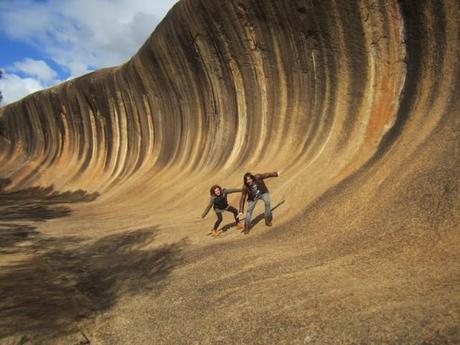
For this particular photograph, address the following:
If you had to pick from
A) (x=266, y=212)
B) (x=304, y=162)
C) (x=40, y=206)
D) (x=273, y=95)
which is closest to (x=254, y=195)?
(x=266, y=212)

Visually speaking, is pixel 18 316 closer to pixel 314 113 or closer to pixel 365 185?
pixel 365 185

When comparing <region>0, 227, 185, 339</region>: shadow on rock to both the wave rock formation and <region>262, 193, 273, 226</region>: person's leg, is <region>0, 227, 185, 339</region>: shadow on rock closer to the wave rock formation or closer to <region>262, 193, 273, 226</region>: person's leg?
the wave rock formation

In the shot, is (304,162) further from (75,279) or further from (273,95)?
(75,279)

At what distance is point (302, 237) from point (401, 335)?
3893 mm

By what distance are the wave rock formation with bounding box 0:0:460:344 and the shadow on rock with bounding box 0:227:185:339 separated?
0.58 m

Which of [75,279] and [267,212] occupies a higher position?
[267,212]

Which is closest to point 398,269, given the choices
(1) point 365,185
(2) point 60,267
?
(1) point 365,185

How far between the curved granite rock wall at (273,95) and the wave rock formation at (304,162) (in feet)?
0.17

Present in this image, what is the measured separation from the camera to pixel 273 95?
50.1 ft

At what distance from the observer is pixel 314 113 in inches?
528

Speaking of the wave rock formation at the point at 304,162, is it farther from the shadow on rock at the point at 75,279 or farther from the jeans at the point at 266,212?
the shadow on rock at the point at 75,279

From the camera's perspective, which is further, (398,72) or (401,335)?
(398,72)

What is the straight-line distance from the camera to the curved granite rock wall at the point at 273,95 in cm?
1016

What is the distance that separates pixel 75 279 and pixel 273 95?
30.5 ft
